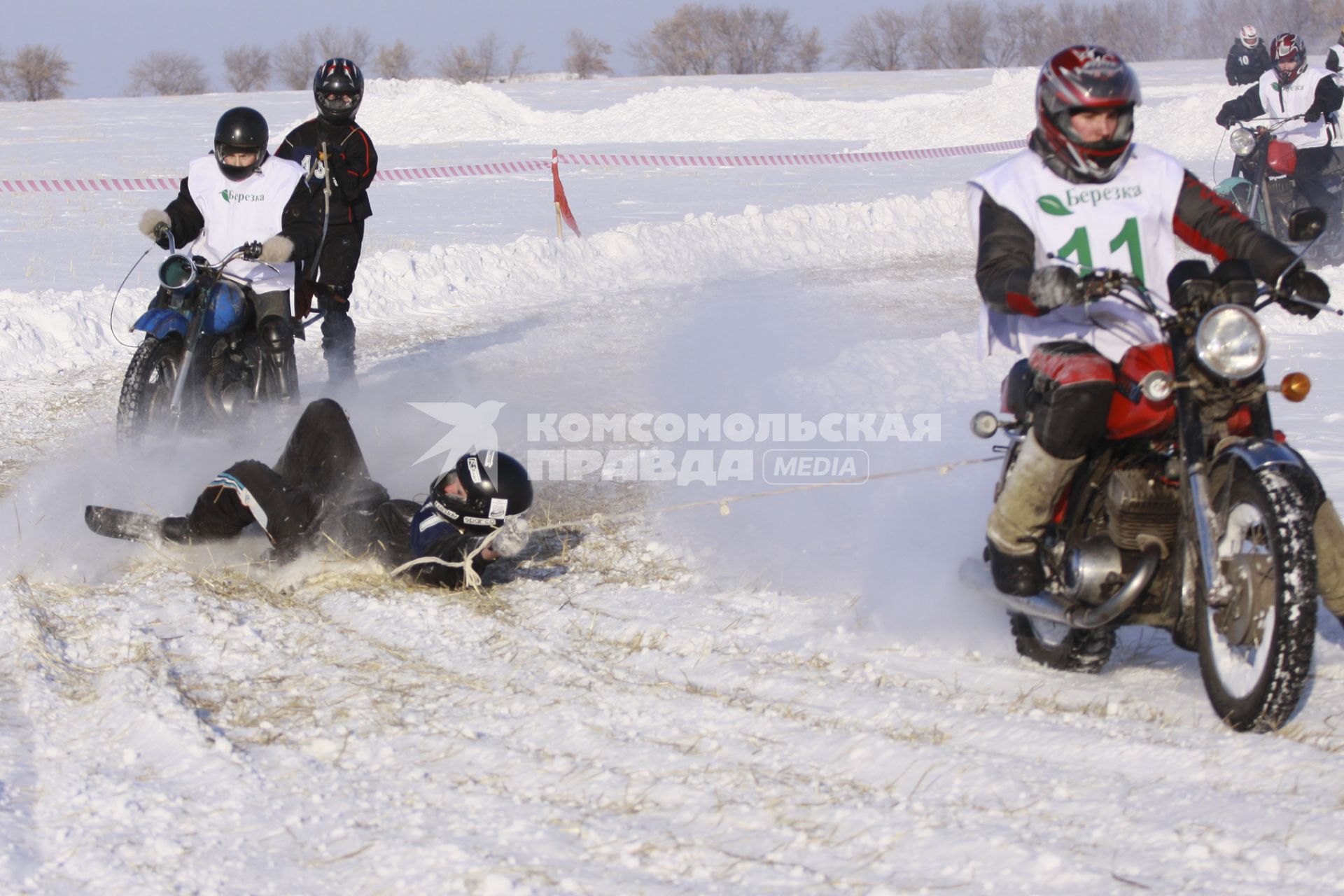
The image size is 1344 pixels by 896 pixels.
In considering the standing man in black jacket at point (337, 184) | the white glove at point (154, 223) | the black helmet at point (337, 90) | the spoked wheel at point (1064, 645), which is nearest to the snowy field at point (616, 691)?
the spoked wheel at point (1064, 645)

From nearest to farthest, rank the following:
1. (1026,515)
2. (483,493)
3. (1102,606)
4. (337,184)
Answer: (1102,606)
(1026,515)
(483,493)
(337,184)

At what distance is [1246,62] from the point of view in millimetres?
19094

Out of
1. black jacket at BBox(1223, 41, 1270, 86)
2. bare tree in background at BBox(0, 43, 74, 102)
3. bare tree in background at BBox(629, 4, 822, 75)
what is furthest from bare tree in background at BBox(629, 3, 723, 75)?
black jacket at BBox(1223, 41, 1270, 86)

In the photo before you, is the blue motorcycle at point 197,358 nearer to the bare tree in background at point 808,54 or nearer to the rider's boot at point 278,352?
the rider's boot at point 278,352

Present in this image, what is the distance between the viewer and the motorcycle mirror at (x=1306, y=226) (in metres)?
4.21

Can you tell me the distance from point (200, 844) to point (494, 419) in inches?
221

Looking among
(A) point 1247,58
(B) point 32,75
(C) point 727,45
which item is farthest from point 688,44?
(A) point 1247,58

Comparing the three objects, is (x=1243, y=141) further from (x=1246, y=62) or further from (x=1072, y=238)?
(x=1072, y=238)

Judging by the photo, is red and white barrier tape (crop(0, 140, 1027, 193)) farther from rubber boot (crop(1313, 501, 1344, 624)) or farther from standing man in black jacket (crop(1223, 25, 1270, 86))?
rubber boot (crop(1313, 501, 1344, 624))

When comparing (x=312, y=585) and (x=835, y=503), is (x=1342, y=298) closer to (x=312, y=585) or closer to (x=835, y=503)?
(x=835, y=503)

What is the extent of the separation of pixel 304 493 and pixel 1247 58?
1749cm

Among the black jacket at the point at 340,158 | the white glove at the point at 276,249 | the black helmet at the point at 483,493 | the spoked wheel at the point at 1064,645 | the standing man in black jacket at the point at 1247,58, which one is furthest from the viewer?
the standing man in black jacket at the point at 1247,58

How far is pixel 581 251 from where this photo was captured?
15.5 metres

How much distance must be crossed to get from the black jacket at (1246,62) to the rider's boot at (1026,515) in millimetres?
16944
